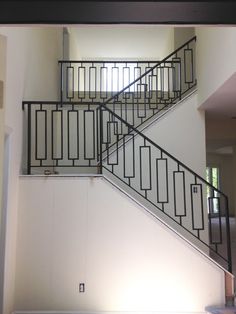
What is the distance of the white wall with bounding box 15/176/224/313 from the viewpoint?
4.21 m

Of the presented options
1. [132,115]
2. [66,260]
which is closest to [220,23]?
[66,260]

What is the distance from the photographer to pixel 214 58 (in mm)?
4793

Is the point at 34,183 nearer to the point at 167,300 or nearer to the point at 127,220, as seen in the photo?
the point at 127,220

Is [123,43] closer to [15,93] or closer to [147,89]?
[147,89]

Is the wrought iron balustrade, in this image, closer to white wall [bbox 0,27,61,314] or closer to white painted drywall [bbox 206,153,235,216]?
white wall [bbox 0,27,61,314]

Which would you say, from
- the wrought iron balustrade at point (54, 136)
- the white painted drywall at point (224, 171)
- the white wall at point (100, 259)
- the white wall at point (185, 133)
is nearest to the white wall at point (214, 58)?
the white wall at point (185, 133)

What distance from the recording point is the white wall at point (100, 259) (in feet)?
13.8

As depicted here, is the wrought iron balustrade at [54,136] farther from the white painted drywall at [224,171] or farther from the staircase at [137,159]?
the white painted drywall at [224,171]

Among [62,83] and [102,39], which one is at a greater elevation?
[102,39]

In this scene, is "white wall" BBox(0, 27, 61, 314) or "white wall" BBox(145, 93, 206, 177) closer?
"white wall" BBox(0, 27, 61, 314)

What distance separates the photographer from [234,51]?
12.8ft

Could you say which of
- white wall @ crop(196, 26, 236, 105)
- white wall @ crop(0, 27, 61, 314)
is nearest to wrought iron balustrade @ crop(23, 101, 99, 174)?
white wall @ crop(0, 27, 61, 314)

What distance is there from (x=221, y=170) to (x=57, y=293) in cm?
1264

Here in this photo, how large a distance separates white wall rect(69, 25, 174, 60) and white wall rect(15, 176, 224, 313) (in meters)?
4.57
